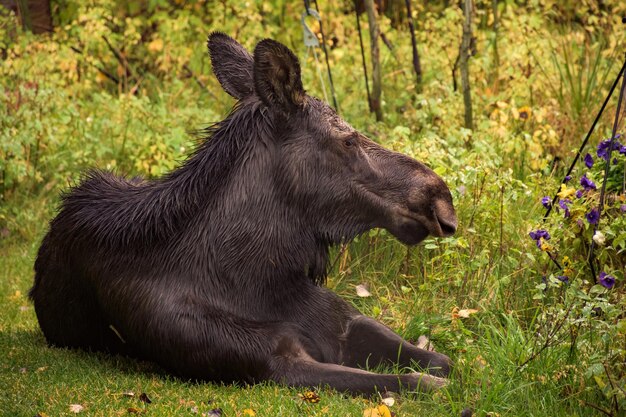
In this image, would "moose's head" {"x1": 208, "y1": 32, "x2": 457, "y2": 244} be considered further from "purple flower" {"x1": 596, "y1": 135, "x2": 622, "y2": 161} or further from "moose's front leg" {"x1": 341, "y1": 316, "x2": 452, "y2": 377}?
"purple flower" {"x1": 596, "y1": 135, "x2": 622, "y2": 161}

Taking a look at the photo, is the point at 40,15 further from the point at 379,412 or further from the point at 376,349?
the point at 379,412

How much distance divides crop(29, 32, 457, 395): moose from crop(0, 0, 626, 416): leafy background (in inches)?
7.7

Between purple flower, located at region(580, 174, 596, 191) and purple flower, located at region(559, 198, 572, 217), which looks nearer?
purple flower, located at region(580, 174, 596, 191)

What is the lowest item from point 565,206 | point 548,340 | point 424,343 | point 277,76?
point 424,343

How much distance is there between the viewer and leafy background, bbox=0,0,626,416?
→ 4582 mm

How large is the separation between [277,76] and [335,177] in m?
0.57

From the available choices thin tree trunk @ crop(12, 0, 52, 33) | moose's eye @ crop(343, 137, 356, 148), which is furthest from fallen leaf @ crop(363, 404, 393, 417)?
thin tree trunk @ crop(12, 0, 52, 33)

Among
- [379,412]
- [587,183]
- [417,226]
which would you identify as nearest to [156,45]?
[417,226]

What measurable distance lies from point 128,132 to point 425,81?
9.44 ft

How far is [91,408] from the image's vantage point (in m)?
4.63

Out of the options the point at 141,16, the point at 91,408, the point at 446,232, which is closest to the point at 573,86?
the point at 446,232

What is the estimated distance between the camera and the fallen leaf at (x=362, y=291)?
20.6ft

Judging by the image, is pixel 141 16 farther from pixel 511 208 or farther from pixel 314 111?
pixel 314 111

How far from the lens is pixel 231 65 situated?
5.39 meters
